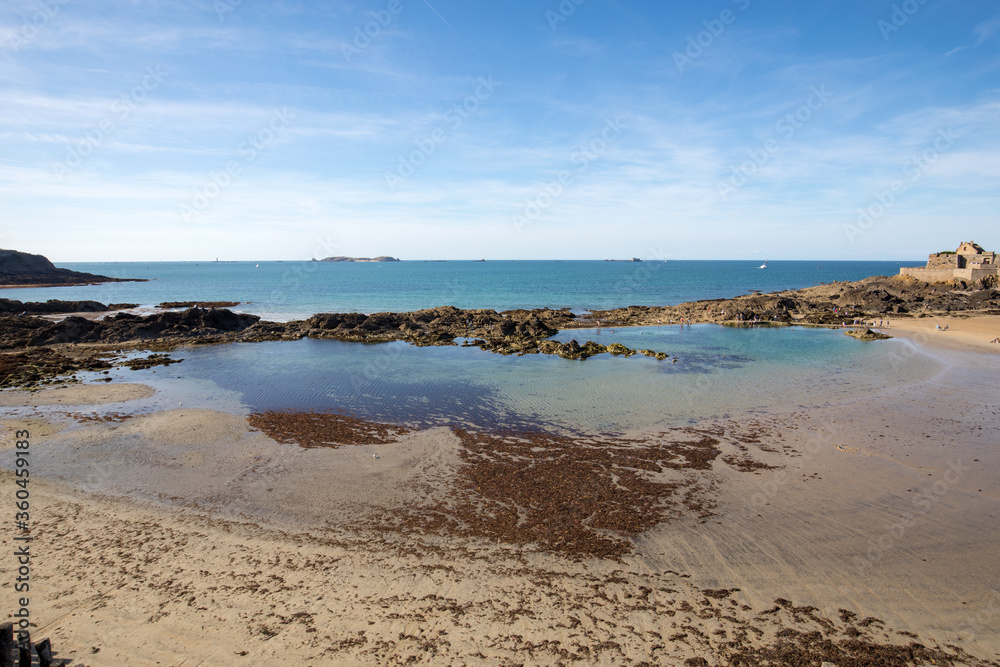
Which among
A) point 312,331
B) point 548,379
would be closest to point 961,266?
point 548,379

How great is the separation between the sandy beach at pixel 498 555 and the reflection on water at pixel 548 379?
133 inches

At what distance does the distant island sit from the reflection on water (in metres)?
99.0

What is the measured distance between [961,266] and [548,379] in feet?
215

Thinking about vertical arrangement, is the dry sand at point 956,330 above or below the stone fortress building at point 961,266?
below

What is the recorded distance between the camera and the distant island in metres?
98.7

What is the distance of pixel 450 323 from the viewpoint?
142 feet

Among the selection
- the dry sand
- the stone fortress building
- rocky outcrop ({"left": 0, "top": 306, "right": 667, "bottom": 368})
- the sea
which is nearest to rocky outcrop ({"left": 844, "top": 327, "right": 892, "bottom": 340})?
the sea

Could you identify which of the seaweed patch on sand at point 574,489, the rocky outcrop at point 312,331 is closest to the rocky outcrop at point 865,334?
the rocky outcrop at point 312,331

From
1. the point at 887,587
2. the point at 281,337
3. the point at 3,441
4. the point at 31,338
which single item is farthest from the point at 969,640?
the point at 31,338

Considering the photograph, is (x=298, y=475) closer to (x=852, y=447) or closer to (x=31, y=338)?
(x=852, y=447)

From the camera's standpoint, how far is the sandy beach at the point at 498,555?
24.0 feet

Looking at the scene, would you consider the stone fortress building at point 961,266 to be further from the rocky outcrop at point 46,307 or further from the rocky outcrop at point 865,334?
the rocky outcrop at point 46,307

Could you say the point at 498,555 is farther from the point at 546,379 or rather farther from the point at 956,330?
the point at 956,330

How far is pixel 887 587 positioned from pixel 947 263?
72.8 m
